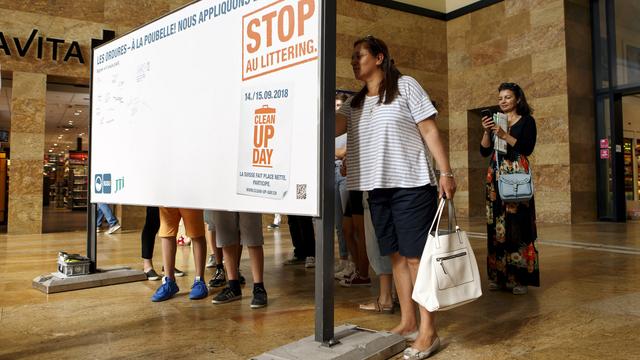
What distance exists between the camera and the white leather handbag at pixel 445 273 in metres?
1.92

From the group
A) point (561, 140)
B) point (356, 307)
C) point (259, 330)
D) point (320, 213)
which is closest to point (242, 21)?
point (320, 213)

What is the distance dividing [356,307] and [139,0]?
785cm

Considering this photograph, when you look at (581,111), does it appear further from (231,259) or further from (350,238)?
(231,259)

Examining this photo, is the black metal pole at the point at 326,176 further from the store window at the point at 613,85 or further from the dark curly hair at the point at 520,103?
the store window at the point at 613,85

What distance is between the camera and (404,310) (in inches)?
90.7

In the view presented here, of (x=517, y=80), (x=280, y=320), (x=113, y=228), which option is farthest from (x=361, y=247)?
(x=517, y=80)

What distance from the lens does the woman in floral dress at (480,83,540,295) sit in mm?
3246

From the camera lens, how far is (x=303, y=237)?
466 cm

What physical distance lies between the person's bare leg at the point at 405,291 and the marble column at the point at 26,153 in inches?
302

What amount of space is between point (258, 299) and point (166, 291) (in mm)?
649

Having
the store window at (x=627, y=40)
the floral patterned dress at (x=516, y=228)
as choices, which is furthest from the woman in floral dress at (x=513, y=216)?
the store window at (x=627, y=40)

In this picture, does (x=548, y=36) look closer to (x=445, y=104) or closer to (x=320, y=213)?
(x=445, y=104)

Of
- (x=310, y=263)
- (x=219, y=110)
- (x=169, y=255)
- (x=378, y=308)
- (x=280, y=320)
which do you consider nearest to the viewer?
(x=219, y=110)

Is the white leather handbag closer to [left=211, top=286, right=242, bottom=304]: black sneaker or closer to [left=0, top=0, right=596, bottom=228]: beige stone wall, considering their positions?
[left=211, top=286, right=242, bottom=304]: black sneaker
